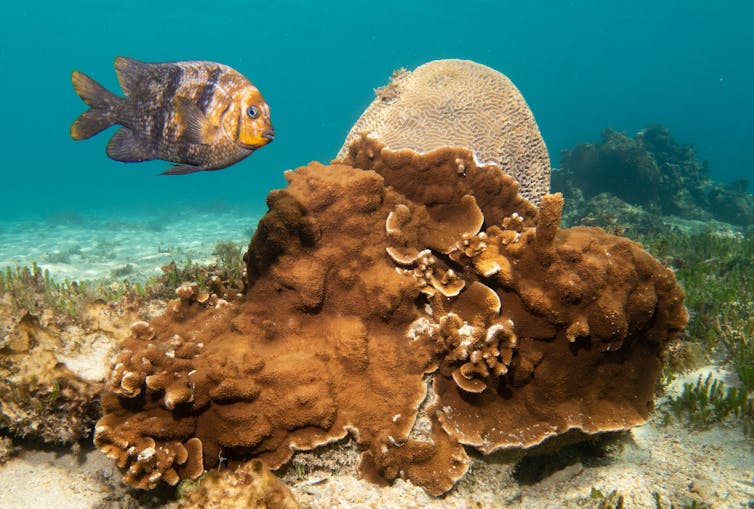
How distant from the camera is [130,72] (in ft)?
8.57

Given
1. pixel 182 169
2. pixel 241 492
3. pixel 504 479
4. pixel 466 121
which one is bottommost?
pixel 241 492

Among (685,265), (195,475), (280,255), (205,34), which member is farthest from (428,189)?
(205,34)

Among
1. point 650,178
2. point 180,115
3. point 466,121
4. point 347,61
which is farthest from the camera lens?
point 347,61

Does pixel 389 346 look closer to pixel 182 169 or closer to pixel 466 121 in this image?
pixel 182 169

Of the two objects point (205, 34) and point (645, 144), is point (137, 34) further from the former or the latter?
point (645, 144)

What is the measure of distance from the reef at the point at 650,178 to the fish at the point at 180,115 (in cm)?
1729

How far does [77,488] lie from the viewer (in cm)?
295

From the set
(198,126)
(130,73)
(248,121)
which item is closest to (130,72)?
(130,73)

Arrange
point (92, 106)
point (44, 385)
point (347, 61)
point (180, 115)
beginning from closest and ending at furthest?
point (180, 115) → point (92, 106) → point (44, 385) → point (347, 61)

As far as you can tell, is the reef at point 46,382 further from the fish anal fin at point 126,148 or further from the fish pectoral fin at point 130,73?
the fish pectoral fin at point 130,73

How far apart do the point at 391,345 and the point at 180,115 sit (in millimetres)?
2177

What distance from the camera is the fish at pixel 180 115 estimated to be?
7.72 ft

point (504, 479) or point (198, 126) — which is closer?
point (198, 126)

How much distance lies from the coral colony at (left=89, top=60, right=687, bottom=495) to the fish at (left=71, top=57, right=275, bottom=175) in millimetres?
911
